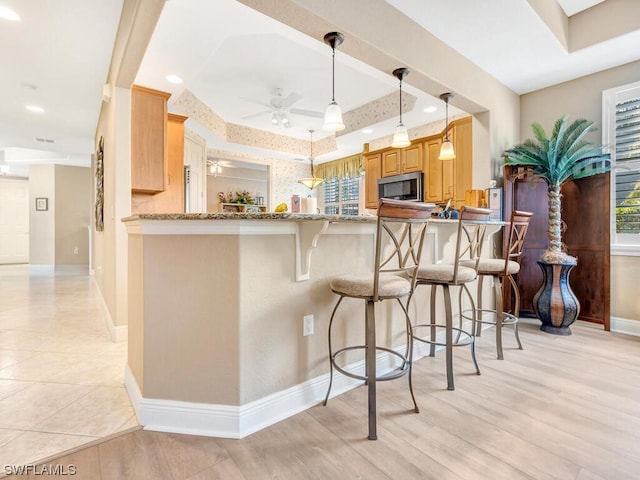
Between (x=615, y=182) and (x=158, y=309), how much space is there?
4.25 m

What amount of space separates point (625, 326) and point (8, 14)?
5.89 meters

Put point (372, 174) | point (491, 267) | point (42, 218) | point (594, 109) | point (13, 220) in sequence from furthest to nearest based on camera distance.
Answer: point (13, 220), point (42, 218), point (372, 174), point (594, 109), point (491, 267)

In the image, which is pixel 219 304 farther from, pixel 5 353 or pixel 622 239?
pixel 622 239

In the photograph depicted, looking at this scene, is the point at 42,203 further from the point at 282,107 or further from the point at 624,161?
the point at 624,161

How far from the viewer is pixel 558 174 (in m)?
3.13

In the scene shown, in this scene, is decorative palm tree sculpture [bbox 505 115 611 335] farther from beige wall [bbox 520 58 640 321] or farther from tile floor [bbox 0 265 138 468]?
tile floor [bbox 0 265 138 468]

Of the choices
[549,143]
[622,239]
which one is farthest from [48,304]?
[622,239]

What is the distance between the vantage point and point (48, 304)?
171 inches

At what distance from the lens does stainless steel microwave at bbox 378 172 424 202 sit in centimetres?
482

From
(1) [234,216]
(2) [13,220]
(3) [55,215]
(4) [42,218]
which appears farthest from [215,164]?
(2) [13,220]

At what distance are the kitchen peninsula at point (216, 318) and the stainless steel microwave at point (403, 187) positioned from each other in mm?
3396

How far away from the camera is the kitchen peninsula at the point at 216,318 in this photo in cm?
160

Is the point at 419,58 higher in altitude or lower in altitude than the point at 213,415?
higher

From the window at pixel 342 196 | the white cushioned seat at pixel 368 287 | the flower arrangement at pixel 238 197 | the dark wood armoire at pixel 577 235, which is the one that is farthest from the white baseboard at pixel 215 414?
the flower arrangement at pixel 238 197
